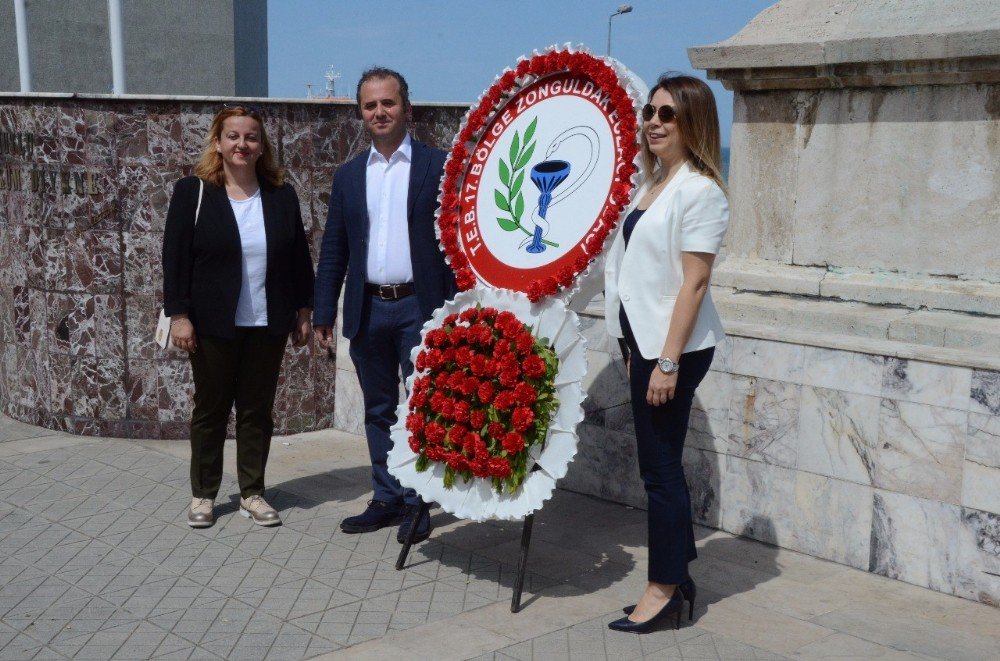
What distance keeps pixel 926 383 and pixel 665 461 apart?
1183mm

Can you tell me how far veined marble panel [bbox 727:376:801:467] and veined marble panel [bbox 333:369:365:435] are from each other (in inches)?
114

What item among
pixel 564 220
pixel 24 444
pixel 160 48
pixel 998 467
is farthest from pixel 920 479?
pixel 160 48

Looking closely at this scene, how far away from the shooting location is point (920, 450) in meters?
4.35

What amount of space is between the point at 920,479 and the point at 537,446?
1.55 m

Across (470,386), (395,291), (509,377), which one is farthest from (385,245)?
(509,377)

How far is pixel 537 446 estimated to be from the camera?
419cm

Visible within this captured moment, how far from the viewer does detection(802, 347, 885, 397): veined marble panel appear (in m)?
4.49

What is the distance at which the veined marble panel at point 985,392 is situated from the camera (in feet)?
13.5

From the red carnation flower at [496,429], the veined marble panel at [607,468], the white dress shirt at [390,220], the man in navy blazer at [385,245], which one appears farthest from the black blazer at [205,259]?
the veined marble panel at [607,468]

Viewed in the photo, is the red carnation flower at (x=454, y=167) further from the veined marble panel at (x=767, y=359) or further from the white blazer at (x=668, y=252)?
the veined marble panel at (x=767, y=359)

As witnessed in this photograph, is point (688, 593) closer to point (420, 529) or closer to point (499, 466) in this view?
point (499, 466)

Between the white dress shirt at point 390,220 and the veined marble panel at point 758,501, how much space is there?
1744 mm

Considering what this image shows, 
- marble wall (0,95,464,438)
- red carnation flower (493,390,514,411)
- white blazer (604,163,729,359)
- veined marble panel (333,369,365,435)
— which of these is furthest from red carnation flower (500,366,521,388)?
marble wall (0,95,464,438)

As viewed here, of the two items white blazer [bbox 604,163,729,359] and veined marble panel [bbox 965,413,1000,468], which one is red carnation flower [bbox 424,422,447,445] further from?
veined marble panel [bbox 965,413,1000,468]
